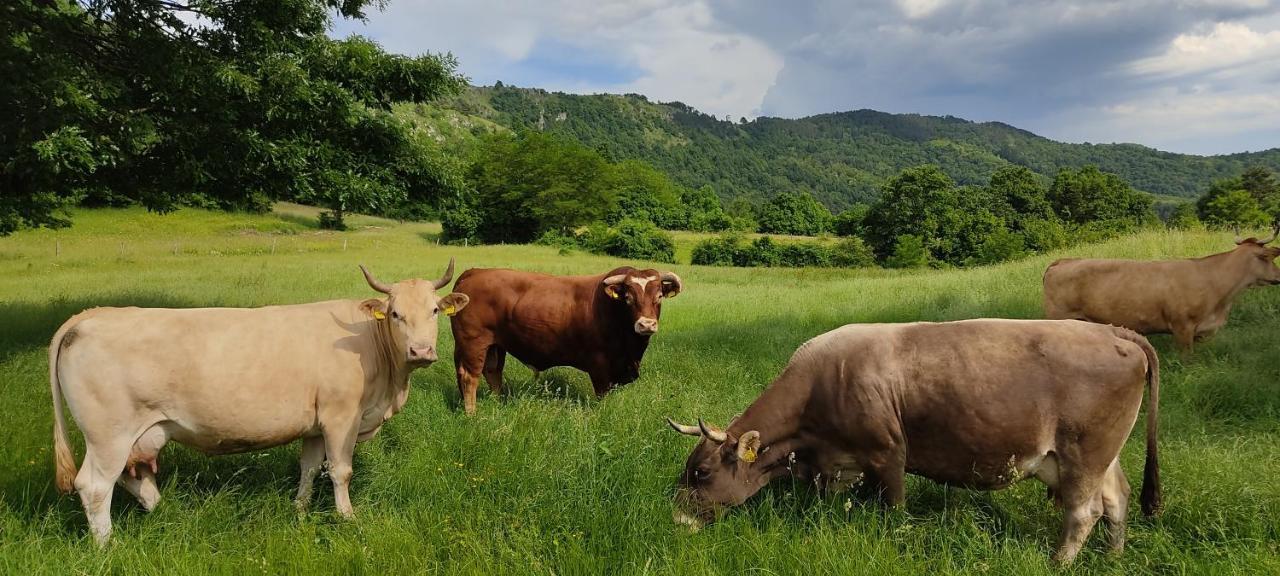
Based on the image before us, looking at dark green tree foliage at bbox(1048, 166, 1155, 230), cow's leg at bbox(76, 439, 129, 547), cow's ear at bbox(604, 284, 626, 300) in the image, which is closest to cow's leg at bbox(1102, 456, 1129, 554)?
cow's ear at bbox(604, 284, 626, 300)

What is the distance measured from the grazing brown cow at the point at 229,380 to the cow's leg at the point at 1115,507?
186 inches

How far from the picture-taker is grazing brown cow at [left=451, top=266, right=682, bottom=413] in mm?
7465

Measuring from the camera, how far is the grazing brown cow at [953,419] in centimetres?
389

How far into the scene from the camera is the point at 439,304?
5.01 meters

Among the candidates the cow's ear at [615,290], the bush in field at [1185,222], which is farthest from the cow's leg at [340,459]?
the bush in field at [1185,222]

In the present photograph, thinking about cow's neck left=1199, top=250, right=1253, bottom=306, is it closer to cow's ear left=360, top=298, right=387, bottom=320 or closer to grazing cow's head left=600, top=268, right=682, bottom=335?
grazing cow's head left=600, top=268, right=682, bottom=335

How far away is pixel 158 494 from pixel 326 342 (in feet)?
5.00

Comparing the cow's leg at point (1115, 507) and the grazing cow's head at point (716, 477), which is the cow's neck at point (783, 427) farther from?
the cow's leg at point (1115, 507)

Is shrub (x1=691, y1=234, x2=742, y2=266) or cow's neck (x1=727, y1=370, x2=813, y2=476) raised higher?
cow's neck (x1=727, y1=370, x2=813, y2=476)

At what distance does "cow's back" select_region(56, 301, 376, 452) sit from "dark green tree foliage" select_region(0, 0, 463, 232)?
166 inches

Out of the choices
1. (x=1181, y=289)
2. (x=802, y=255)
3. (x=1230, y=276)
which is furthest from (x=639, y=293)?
(x=802, y=255)

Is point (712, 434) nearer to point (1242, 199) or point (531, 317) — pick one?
point (531, 317)

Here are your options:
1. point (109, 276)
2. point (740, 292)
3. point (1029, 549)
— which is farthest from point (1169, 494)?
point (109, 276)

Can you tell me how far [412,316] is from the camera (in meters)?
4.79
